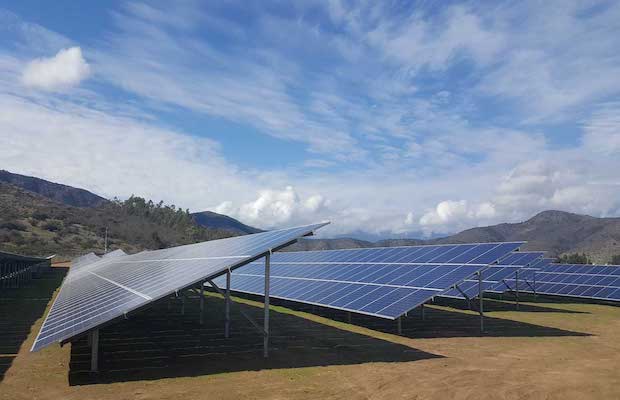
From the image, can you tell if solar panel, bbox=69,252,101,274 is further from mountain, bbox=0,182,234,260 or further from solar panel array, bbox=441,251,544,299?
solar panel array, bbox=441,251,544,299

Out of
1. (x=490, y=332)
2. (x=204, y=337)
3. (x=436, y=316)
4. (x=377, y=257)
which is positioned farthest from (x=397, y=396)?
(x=377, y=257)

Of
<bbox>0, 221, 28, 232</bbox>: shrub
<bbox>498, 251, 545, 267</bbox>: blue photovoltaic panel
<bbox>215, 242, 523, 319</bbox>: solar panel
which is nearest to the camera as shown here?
<bbox>215, 242, 523, 319</bbox>: solar panel

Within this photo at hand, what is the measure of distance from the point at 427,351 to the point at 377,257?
14176 millimetres

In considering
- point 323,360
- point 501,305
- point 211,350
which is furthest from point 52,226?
point 323,360

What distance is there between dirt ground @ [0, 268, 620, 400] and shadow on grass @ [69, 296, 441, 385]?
0.13ft

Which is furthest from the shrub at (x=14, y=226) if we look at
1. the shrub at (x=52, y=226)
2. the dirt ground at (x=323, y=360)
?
the dirt ground at (x=323, y=360)

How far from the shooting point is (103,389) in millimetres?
11852

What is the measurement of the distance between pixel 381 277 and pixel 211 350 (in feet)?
36.6

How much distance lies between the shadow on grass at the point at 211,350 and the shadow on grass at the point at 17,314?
2215 millimetres

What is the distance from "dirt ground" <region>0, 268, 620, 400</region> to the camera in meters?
12.2

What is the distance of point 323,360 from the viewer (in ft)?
50.9

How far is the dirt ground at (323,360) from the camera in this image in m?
12.2

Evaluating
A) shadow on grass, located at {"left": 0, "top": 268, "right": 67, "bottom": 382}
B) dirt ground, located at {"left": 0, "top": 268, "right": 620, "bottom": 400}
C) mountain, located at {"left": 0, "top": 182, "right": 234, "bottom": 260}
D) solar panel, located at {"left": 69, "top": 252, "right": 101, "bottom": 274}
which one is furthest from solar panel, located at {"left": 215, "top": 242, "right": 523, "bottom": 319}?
mountain, located at {"left": 0, "top": 182, "right": 234, "bottom": 260}

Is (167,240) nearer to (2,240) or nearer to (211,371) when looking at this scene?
(2,240)
